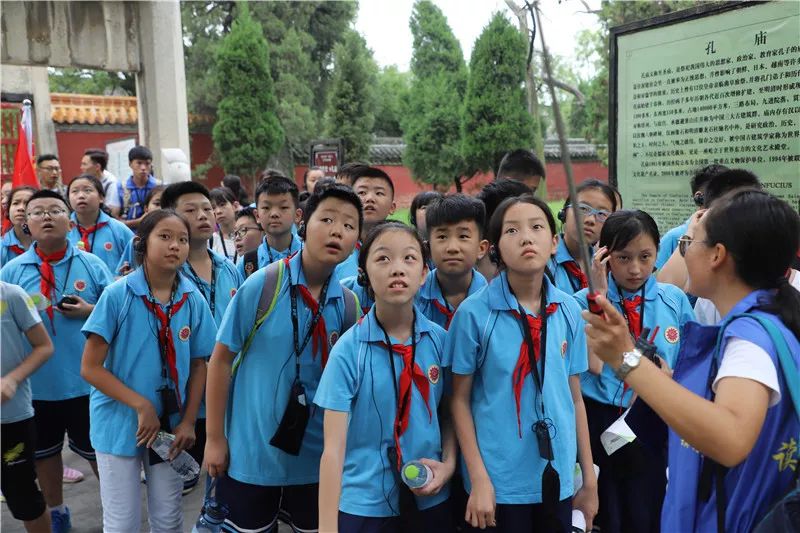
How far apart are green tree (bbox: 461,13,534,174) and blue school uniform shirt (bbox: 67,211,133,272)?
389 inches

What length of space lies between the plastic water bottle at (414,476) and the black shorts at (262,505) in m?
0.52

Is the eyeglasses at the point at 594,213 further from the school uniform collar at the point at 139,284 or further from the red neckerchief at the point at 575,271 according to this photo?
the school uniform collar at the point at 139,284

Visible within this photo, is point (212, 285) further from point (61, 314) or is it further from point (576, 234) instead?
point (576, 234)

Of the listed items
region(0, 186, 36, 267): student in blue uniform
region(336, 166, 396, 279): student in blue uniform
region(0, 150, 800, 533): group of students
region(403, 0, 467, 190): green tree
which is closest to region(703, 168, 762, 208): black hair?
region(0, 150, 800, 533): group of students

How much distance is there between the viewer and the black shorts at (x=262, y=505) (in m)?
2.38

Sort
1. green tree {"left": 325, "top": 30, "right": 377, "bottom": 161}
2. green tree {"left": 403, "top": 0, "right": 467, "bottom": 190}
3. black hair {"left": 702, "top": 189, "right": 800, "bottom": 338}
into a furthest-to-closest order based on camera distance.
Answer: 1. green tree {"left": 325, "top": 30, "right": 377, "bottom": 161}
2. green tree {"left": 403, "top": 0, "right": 467, "bottom": 190}
3. black hair {"left": 702, "top": 189, "right": 800, "bottom": 338}

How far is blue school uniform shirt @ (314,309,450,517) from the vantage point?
6.79 ft

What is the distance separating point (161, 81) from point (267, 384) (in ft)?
23.9

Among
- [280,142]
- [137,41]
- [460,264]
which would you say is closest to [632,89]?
[460,264]

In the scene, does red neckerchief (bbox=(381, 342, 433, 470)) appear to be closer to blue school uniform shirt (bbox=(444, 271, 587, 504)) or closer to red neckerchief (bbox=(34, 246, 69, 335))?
blue school uniform shirt (bbox=(444, 271, 587, 504))

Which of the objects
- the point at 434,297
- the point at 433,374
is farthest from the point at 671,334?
the point at 433,374

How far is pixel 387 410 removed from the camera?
2117 mm

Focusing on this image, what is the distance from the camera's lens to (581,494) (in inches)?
91.7

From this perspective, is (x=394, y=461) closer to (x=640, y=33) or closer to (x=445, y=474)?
(x=445, y=474)
